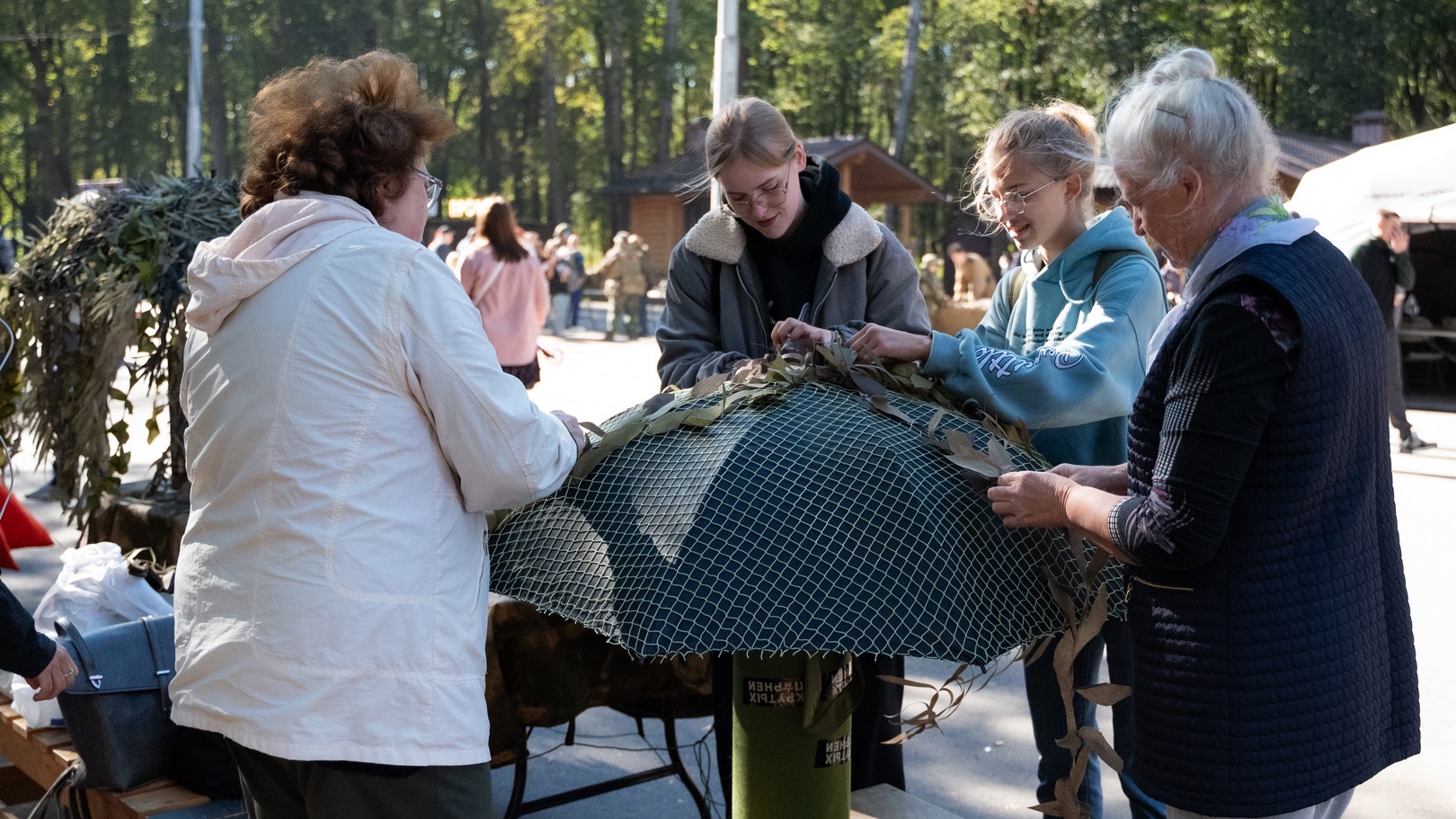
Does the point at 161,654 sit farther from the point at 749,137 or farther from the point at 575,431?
the point at 749,137

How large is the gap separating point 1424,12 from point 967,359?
3185 cm

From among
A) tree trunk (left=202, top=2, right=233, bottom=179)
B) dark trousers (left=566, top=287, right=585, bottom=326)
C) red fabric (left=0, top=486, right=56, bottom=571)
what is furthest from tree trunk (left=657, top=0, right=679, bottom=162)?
red fabric (left=0, top=486, right=56, bottom=571)

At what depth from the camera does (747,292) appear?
9.40 ft

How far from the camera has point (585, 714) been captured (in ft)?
15.1

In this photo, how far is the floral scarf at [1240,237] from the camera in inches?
67.6

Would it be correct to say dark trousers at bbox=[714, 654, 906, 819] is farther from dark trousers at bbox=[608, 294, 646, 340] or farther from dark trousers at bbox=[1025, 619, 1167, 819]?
dark trousers at bbox=[608, 294, 646, 340]

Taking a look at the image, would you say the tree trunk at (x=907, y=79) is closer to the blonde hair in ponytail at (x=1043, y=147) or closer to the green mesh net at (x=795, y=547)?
the blonde hair in ponytail at (x=1043, y=147)

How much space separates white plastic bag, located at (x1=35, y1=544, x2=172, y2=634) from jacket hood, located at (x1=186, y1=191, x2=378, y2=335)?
5.31 feet

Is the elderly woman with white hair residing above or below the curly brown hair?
below

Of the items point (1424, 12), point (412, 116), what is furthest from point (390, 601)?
point (1424, 12)

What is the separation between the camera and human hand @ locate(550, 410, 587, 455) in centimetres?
201

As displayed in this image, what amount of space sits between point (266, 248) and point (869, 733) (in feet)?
6.06

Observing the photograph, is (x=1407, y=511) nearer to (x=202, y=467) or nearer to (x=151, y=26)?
(x=202, y=467)

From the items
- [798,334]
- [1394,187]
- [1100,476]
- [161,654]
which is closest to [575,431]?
[798,334]
